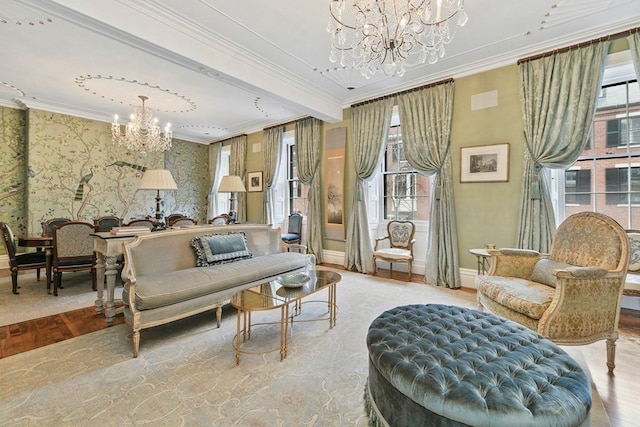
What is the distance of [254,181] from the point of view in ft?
23.9

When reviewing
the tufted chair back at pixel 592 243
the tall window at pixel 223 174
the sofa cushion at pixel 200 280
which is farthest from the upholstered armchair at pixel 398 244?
the tall window at pixel 223 174

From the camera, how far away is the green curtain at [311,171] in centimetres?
587

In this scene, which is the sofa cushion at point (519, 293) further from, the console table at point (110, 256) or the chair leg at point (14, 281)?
the chair leg at point (14, 281)

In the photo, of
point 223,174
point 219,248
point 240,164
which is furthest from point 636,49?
point 223,174

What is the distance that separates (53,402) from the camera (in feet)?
5.69

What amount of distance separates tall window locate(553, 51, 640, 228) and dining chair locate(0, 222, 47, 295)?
7.37 meters

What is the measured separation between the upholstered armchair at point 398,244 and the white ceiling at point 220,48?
2.34m

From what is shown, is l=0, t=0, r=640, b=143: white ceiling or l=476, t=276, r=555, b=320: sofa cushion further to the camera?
l=0, t=0, r=640, b=143: white ceiling

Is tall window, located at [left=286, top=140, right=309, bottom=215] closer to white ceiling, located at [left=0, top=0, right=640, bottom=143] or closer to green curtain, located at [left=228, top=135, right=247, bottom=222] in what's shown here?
green curtain, located at [left=228, top=135, right=247, bottom=222]

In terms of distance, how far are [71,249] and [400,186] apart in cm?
516

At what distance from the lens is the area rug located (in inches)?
64.2

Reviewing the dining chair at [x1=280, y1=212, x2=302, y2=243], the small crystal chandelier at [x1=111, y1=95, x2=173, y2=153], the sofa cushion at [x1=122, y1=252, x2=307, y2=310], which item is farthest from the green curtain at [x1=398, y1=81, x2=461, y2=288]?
the small crystal chandelier at [x1=111, y1=95, x2=173, y2=153]

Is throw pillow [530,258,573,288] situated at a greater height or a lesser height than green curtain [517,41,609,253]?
lesser

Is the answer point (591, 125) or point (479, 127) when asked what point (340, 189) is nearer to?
point (479, 127)
